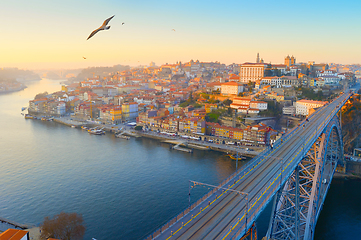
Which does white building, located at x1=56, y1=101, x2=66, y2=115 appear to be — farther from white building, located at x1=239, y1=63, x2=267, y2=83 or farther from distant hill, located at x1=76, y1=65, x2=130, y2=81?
distant hill, located at x1=76, y1=65, x2=130, y2=81

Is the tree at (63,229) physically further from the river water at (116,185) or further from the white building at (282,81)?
the white building at (282,81)

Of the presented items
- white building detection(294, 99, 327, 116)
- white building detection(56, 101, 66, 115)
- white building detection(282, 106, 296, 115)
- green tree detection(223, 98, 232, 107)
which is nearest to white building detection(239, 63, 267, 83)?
green tree detection(223, 98, 232, 107)

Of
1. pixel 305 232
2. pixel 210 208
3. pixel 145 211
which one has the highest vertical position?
pixel 210 208

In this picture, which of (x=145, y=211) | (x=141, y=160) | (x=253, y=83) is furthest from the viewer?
(x=253, y=83)

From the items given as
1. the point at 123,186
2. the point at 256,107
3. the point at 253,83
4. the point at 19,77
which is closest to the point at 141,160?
the point at 123,186

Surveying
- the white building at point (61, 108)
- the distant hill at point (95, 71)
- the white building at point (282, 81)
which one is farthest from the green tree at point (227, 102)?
the distant hill at point (95, 71)

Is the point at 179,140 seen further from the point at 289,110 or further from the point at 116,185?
the point at 289,110

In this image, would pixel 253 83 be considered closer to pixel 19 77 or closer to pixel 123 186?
pixel 123 186
